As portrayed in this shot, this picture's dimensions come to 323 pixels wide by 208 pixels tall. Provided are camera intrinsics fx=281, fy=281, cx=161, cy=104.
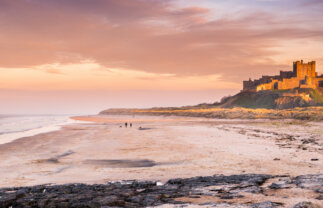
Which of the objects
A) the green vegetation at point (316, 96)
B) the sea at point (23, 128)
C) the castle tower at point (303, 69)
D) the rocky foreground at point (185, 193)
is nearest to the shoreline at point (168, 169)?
the rocky foreground at point (185, 193)

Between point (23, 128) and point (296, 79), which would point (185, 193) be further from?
point (296, 79)

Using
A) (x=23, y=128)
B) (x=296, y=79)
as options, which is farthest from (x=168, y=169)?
(x=296, y=79)

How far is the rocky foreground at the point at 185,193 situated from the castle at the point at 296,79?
571ft

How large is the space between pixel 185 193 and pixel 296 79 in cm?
18387

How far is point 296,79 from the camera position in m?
172

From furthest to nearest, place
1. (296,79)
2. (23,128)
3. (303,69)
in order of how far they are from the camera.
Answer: (303,69) < (296,79) < (23,128)

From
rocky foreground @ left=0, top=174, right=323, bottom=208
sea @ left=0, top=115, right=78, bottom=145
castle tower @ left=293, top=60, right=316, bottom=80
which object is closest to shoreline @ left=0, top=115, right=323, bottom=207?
rocky foreground @ left=0, top=174, right=323, bottom=208

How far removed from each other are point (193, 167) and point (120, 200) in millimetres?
6151

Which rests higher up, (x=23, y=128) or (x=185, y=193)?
(x=185, y=193)

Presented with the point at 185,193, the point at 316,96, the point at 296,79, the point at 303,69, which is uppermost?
the point at 303,69

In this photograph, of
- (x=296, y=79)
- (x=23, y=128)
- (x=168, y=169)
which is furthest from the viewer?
(x=296, y=79)

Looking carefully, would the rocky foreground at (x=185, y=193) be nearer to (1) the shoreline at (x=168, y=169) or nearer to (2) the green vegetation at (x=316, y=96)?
(1) the shoreline at (x=168, y=169)

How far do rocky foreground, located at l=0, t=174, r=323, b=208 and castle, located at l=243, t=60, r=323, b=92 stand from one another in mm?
174110

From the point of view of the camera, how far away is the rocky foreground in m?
7.37
